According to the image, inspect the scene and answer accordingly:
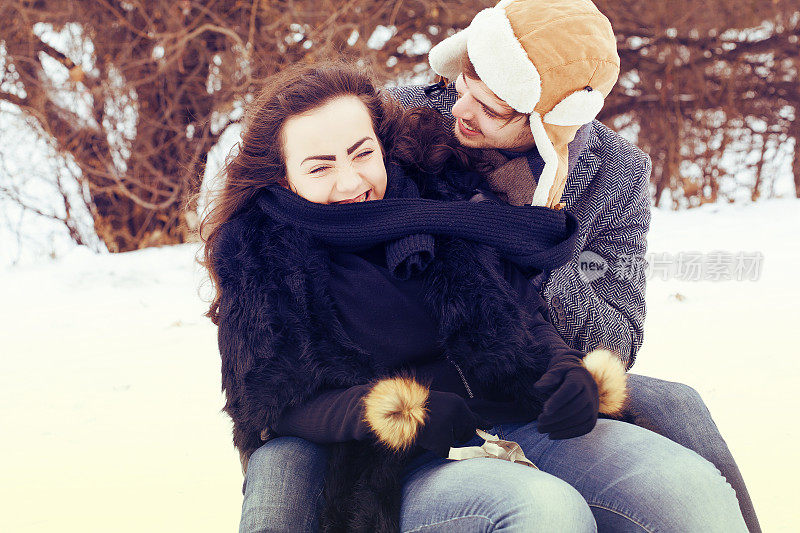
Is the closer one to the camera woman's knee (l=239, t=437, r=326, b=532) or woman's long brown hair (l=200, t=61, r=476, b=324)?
woman's knee (l=239, t=437, r=326, b=532)

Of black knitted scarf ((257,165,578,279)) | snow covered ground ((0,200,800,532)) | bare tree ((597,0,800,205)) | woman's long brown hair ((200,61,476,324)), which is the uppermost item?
woman's long brown hair ((200,61,476,324))

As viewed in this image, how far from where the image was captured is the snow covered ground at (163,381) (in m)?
2.08

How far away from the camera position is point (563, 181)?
1609mm

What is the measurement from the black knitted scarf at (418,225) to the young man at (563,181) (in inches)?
3.7

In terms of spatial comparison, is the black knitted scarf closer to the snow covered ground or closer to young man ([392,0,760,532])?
young man ([392,0,760,532])

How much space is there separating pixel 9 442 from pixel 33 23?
10.5ft

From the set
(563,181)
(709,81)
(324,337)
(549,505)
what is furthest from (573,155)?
(709,81)

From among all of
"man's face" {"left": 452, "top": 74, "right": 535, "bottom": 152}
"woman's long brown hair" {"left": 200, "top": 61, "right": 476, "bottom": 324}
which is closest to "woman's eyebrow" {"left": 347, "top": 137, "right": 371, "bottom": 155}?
"woman's long brown hair" {"left": 200, "top": 61, "right": 476, "bottom": 324}

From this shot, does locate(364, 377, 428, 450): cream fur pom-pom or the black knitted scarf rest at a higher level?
the black knitted scarf

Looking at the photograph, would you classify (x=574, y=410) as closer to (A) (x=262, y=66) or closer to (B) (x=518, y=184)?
(B) (x=518, y=184)

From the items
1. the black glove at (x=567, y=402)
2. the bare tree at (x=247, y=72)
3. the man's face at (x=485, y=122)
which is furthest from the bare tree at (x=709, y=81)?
the black glove at (x=567, y=402)

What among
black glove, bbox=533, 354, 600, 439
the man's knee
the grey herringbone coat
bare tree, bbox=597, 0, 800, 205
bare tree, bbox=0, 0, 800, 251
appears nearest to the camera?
black glove, bbox=533, 354, 600, 439

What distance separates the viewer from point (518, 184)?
5.24 ft

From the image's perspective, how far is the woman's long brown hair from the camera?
1548mm
